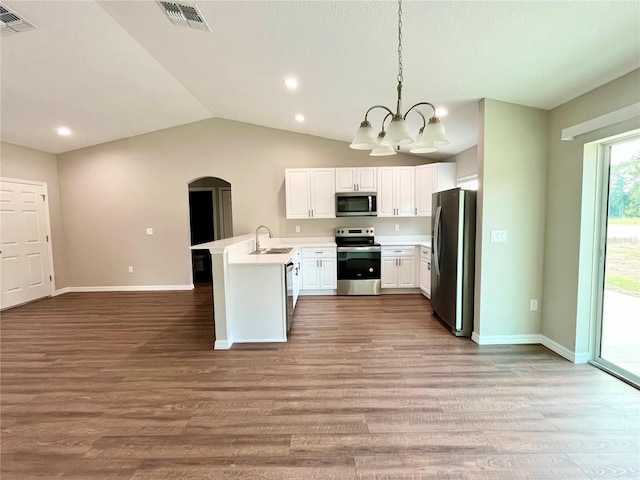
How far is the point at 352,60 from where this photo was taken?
2.64 m

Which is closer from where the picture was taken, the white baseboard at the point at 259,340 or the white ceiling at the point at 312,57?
the white ceiling at the point at 312,57

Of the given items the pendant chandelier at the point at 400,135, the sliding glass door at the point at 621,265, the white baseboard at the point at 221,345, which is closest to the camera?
the pendant chandelier at the point at 400,135

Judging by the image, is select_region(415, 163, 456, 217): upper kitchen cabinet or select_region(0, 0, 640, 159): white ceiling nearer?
select_region(0, 0, 640, 159): white ceiling

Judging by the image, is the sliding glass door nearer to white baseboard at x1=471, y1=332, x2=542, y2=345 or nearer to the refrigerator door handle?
white baseboard at x1=471, y1=332, x2=542, y2=345

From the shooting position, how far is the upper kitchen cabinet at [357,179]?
5195mm

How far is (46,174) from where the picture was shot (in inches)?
214

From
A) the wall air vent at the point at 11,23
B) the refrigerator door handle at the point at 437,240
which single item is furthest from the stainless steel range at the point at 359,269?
the wall air vent at the point at 11,23

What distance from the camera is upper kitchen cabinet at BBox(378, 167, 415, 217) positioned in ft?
17.1

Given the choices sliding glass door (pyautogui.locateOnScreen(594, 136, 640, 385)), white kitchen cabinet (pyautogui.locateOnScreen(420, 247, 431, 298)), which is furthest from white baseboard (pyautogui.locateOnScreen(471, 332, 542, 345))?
white kitchen cabinet (pyautogui.locateOnScreen(420, 247, 431, 298))

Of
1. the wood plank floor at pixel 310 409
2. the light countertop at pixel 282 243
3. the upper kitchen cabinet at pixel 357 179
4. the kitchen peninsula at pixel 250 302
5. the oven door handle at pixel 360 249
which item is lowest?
the wood plank floor at pixel 310 409

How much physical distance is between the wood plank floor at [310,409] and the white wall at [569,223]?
1.14ft

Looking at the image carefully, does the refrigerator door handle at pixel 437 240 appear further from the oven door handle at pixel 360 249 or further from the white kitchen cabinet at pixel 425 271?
the oven door handle at pixel 360 249

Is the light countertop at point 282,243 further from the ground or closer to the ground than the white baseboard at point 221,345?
further from the ground

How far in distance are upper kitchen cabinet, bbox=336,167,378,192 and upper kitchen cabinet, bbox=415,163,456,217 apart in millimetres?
759
